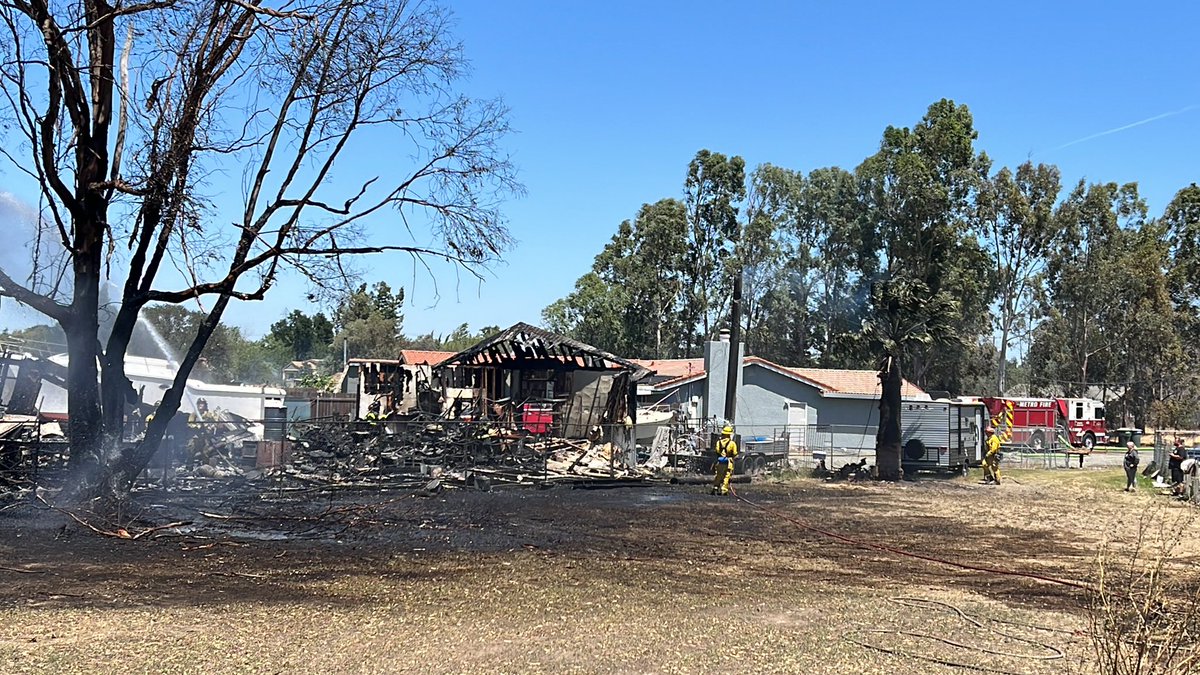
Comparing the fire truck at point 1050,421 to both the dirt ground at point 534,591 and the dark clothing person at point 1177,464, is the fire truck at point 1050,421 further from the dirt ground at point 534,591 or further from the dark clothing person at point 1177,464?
the dirt ground at point 534,591

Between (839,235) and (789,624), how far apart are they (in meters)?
53.4

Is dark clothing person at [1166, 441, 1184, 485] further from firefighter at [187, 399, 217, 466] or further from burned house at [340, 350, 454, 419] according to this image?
firefighter at [187, 399, 217, 466]

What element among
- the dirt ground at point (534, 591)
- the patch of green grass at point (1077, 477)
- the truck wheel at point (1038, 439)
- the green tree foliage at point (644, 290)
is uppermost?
the green tree foliage at point (644, 290)

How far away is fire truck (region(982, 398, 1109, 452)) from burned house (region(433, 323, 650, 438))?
16.8 m

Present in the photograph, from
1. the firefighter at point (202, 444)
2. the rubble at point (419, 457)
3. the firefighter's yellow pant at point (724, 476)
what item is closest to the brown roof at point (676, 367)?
the rubble at point (419, 457)

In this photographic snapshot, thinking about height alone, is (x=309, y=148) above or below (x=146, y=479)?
above

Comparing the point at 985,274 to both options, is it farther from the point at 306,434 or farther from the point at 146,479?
the point at 146,479

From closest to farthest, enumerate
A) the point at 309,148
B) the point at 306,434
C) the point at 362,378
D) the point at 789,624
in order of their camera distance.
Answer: the point at 789,624 < the point at 309,148 < the point at 306,434 < the point at 362,378

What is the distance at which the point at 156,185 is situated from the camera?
16.1m

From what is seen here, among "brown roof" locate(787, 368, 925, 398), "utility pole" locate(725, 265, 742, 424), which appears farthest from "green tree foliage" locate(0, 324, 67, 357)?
"brown roof" locate(787, 368, 925, 398)

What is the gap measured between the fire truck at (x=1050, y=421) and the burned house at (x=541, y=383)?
16757 mm

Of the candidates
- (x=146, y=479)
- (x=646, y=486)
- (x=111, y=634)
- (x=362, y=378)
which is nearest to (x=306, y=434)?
(x=146, y=479)

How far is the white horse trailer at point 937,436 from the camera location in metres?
31.5

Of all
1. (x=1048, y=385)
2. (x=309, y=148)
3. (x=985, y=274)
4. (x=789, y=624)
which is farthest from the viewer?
(x=1048, y=385)
